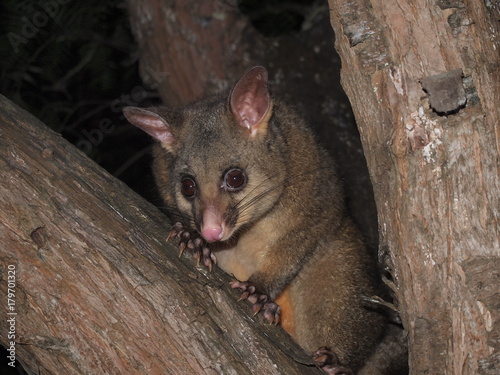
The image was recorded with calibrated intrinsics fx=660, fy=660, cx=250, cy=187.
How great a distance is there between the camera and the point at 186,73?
18.6ft

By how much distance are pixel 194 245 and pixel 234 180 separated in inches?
19.3

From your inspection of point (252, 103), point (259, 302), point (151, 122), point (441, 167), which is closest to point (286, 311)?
point (259, 302)

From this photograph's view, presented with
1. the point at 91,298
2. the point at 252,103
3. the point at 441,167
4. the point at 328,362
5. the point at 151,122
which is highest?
the point at 441,167

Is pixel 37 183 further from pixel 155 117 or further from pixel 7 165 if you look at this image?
pixel 155 117

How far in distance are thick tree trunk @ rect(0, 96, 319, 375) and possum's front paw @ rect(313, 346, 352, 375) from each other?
0.53m

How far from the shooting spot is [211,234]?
345 centimetres

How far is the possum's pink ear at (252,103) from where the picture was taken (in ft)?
11.9

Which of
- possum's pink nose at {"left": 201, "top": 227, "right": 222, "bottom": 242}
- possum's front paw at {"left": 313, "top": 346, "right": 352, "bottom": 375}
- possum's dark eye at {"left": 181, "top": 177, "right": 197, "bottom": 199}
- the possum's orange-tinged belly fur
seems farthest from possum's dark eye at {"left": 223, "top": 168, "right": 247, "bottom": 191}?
possum's front paw at {"left": 313, "top": 346, "right": 352, "bottom": 375}

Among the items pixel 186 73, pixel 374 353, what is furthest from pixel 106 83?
pixel 374 353

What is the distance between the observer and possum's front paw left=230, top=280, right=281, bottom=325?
3.36 metres

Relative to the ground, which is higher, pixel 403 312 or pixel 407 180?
pixel 407 180

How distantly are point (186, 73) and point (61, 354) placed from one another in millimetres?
3316

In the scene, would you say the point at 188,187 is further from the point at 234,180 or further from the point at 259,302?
the point at 259,302

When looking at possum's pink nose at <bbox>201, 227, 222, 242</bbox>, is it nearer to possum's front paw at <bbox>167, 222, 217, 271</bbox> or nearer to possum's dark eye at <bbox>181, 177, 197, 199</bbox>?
possum's front paw at <bbox>167, 222, 217, 271</bbox>
